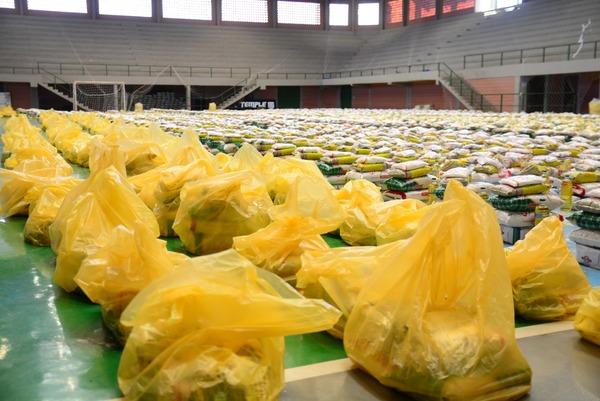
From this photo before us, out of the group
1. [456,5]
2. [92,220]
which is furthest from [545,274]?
[456,5]

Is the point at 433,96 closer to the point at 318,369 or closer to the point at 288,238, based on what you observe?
the point at 288,238

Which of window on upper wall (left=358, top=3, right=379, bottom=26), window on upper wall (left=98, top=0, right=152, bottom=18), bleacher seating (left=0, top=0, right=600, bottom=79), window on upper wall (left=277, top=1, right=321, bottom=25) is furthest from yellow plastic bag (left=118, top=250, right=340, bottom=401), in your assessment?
window on upper wall (left=358, top=3, right=379, bottom=26)

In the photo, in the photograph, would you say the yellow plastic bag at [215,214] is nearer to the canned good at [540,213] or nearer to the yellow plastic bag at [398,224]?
the yellow plastic bag at [398,224]

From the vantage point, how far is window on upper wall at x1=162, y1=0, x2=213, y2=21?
2978cm

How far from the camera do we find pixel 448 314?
1815mm

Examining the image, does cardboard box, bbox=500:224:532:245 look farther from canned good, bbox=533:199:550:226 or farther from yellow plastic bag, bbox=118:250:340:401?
yellow plastic bag, bbox=118:250:340:401

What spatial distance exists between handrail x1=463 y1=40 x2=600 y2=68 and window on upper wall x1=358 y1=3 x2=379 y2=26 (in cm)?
1108

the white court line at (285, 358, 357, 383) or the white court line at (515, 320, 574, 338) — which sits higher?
the white court line at (515, 320, 574, 338)

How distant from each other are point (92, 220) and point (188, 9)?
96.6 ft

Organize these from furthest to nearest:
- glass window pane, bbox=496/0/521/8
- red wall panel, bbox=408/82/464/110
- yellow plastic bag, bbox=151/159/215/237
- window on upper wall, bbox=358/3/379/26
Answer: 1. window on upper wall, bbox=358/3/379/26
2. glass window pane, bbox=496/0/521/8
3. red wall panel, bbox=408/82/464/110
4. yellow plastic bag, bbox=151/159/215/237

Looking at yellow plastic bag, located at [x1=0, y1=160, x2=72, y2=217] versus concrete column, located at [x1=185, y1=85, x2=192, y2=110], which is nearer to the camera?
yellow plastic bag, located at [x1=0, y1=160, x2=72, y2=217]

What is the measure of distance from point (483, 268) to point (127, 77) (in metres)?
25.8

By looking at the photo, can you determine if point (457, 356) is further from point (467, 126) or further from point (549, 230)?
point (467, 126)

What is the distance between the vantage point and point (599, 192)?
10.5 feet
